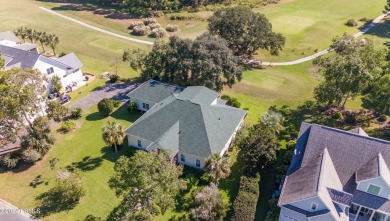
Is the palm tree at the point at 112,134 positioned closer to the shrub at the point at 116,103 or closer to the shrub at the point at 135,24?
the shrub at the point at 116,103

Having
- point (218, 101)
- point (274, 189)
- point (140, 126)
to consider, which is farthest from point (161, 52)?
point (274, 189)

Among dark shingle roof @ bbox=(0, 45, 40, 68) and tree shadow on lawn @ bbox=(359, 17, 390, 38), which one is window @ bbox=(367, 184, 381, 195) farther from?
tree shadow on lawn @ bbox=(359, 17, 390, 38)

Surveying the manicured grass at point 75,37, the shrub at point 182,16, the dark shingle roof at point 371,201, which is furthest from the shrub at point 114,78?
the dark shingle roof at point 371,201

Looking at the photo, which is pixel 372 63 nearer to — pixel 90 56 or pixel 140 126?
pixel 140 126

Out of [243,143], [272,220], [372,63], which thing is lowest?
[272,220]

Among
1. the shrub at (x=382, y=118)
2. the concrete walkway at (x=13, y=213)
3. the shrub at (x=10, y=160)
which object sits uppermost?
the shrub at (x=382, y=118)

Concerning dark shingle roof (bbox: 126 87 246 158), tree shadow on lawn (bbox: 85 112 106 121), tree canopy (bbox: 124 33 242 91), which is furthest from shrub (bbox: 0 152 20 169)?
tree canopy (bbox: 124 33 242 91)
